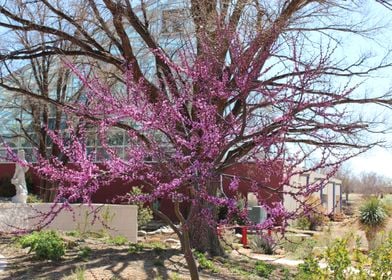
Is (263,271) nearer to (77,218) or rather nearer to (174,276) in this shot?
(174,276)

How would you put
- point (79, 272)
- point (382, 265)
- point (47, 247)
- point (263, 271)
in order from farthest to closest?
1. point (263, 271)
2. point (47, 247)
3. point (79, 272)
4. point (382, 265)

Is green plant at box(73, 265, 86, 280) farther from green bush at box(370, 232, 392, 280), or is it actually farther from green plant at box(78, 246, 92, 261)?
green bush at box(370, 232, 392, 280)

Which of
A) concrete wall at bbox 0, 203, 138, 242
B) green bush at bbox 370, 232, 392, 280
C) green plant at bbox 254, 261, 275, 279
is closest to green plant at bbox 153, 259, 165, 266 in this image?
green plant at bbox 254, 261, 275, 279

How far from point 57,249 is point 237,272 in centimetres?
317

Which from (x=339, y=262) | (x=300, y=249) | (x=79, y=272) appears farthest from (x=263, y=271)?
(x=339, y=262)

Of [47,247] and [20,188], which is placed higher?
[20,188]

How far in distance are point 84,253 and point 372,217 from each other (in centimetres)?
1266

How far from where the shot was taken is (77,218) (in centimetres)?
1470

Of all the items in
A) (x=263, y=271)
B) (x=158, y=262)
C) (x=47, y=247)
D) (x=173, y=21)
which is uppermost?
(x=173, y=21)

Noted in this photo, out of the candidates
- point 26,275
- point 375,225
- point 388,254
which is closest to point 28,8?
point 26,275

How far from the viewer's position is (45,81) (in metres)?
21.6

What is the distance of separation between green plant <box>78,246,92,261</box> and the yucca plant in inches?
466

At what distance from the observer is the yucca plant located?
764 inches

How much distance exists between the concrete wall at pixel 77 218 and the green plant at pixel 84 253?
2.78 meters
